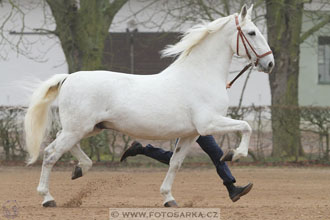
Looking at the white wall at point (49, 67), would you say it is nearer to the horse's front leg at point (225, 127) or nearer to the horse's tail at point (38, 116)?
the horse's tail at point (38, 116)

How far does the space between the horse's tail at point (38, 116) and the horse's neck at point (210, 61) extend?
4.76 feet

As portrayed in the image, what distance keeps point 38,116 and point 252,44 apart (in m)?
2.57

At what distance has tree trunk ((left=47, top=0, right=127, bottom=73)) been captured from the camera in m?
14.2

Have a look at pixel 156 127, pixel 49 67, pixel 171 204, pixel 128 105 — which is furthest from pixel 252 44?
pixel 49 67

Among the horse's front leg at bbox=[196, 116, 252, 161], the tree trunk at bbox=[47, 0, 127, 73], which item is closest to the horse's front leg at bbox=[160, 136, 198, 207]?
the horse's front leg at bbox=[196, 116, 252, 161]

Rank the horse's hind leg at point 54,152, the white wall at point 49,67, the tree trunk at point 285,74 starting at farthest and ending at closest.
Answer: the white wall at point 49,67 < the tree trunk at point 285,74 < the horse's hind leg at point 54,152

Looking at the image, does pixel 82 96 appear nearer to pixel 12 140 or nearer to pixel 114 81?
pixel 114 81

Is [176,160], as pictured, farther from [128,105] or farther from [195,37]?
[195,37]

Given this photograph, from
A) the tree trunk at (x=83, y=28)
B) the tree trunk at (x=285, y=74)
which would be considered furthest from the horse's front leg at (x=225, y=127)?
the tree trunk at (x=83, y=28)

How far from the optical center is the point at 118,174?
12883mm

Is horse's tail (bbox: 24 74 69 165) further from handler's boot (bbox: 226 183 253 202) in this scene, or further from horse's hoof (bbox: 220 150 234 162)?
handler's boot (bbox: 226 183 253 202)

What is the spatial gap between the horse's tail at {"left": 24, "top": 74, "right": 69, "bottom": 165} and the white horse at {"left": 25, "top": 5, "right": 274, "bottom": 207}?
0.03 meters

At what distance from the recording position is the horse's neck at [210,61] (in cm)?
763

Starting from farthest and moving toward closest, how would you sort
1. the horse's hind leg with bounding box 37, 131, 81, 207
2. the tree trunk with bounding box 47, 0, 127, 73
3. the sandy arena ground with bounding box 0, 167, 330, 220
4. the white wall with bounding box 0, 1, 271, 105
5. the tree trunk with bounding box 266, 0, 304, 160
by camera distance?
the white wall with bounding box 0, 1, 271, 105 < the tree trunk with bounding box 47, 0, 127, 73 < the tree trunk with bounding box 266, 0, 304, 160 < the horse's hind leg with bounding box 37, 131, 81, 207 < the sandy arena ground with bounding box 0, 167, 330, 220
